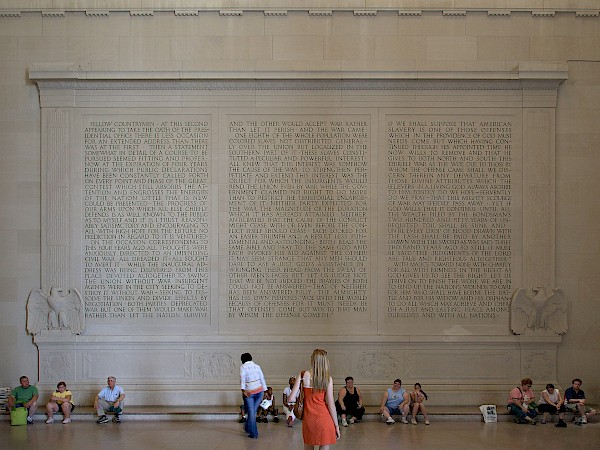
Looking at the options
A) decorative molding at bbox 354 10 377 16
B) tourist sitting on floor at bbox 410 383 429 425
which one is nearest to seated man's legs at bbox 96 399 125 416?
tourist sitting on floor at bbox 410 383 429 425

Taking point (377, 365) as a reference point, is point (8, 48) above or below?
above

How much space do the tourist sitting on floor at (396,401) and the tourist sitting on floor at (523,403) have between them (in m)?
1.90

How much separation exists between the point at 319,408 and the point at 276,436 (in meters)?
4.46

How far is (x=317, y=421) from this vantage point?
8.47 metres

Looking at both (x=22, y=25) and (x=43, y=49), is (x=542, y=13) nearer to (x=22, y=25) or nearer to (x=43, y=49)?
(x=43, y=49)

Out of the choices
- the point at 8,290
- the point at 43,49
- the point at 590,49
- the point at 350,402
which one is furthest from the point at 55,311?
the point at 590,49

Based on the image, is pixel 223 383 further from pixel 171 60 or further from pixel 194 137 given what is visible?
pixel 171 60

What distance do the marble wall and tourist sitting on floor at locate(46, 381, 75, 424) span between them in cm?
141

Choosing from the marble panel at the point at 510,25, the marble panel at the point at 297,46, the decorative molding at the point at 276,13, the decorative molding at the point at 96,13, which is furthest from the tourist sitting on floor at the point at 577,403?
the decorative molding at the point at 96,13

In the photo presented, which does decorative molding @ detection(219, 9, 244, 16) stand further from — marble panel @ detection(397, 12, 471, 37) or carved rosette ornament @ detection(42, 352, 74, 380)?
carved rosette ornament @ detection(42, 352, 74, 380)

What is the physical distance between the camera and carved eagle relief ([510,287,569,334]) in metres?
15.0

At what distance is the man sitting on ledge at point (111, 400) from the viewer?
1389 cm

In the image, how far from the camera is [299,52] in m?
15.2

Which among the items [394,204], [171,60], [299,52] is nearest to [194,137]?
[171,60]
